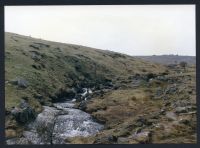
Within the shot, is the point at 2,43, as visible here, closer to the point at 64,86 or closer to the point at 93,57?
the point at 64,86

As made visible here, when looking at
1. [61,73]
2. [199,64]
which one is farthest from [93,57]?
[199,64]

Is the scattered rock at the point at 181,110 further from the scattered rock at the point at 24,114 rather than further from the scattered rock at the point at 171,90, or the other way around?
the scattered rock at the point at 24,114

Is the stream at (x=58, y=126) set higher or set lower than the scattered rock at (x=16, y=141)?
higher

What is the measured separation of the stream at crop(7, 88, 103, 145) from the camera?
14149 mm

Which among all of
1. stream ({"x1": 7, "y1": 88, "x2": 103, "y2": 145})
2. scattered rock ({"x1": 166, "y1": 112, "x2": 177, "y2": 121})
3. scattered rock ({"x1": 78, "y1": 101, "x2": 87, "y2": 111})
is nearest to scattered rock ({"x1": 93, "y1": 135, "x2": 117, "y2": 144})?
stream ({"x1": 7, "y1": 88, "x2": 103, "y2": 145})

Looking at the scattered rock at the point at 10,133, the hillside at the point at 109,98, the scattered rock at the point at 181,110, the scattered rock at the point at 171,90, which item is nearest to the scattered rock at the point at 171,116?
the hillside at the point at 109,98

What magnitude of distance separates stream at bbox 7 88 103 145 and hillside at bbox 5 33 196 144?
0.09 feet

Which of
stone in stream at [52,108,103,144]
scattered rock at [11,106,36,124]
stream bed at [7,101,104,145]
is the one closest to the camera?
stream bed at [7,101,104,145]

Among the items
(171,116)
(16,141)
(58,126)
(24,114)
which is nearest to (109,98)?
(58,126)

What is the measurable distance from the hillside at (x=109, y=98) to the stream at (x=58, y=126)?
0.03m

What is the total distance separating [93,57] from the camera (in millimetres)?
16875

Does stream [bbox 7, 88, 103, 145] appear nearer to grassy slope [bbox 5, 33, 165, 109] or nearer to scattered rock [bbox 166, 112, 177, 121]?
grassy slope [bbox 5, 33, 165, 109]

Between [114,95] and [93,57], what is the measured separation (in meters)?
2.05

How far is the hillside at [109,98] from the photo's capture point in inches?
558
